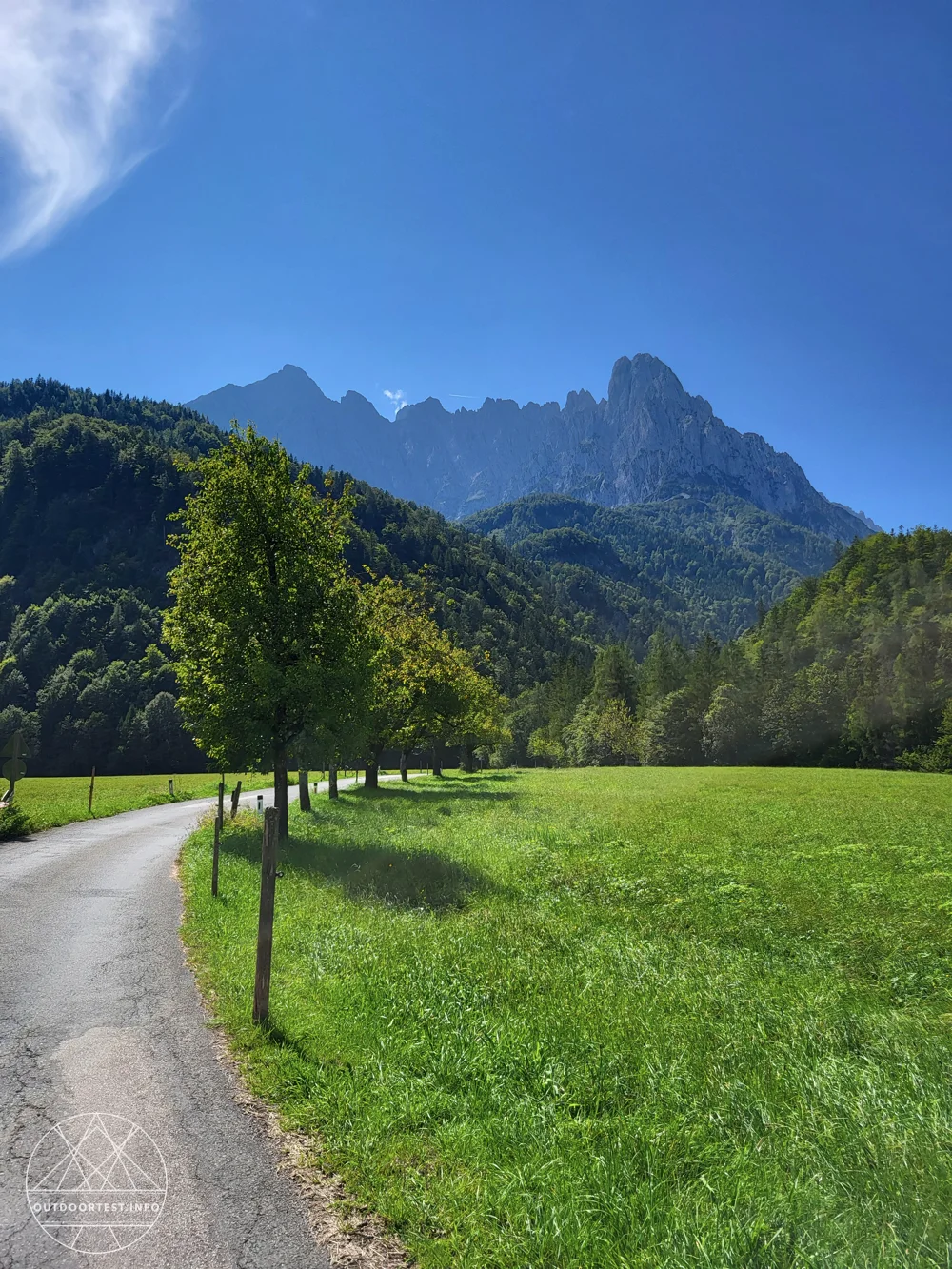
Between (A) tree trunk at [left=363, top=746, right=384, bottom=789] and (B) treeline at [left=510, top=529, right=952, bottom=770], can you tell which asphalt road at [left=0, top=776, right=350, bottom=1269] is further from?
(B) treeline at [left=510, top=529, right=952, bottom=770]

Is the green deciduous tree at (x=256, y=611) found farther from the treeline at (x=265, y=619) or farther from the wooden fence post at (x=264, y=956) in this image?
the wooden fence post at (x=264, y=956)

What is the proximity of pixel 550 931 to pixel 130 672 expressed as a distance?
16569cm

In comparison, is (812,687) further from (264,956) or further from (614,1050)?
(264,956)

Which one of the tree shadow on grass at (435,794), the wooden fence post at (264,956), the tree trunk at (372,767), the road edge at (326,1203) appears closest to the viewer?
the road edge at (326,1203)

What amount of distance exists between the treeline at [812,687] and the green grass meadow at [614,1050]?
78.6 m

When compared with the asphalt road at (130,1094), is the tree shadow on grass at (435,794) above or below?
below

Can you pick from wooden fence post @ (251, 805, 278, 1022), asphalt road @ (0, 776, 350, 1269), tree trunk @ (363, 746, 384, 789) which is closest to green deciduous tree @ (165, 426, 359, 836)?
asphalt road @ (0, 776, 350, 1269)

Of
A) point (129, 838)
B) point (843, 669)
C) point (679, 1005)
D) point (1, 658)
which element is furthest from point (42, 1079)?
point (1, 658)

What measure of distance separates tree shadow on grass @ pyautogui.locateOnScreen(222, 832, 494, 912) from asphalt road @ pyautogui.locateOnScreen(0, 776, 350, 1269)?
4.63 metres

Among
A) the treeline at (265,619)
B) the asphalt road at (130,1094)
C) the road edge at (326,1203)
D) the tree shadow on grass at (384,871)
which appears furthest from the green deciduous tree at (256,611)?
the road edge at (326,1203)

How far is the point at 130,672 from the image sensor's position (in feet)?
509

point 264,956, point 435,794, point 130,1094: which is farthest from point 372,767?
point 130,1094

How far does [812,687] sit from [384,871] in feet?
308

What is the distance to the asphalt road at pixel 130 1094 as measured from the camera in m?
4.68
